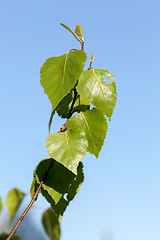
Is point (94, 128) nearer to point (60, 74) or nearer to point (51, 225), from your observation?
point (60, 74)

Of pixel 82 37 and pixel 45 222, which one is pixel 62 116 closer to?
Result: pixel 82 37

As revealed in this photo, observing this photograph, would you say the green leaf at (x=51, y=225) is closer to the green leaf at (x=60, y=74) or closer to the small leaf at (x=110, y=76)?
the green leaf at (x=60, y=74)

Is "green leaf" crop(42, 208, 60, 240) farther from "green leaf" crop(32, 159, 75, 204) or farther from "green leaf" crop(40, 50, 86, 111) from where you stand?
"green leaf" crop(40, 50, 86, 111)

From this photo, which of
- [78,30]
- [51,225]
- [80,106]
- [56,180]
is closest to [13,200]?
[51,225]

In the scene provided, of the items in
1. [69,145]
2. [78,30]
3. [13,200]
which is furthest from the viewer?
[13,200]

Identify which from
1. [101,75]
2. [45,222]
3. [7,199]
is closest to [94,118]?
[101,75]

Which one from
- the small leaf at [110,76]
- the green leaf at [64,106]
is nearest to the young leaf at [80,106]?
the green leaf at [64,106]
